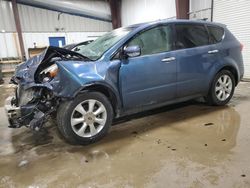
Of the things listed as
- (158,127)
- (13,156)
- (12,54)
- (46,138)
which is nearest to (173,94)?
(158,127)

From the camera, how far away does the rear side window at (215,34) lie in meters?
3.73

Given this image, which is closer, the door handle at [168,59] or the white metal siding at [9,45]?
the door handle at [168,59]

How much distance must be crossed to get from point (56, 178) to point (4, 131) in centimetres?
182

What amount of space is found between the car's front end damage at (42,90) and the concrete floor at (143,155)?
408 mm

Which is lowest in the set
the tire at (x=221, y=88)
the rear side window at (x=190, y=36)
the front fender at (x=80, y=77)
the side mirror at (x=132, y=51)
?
the tire at (x=221, y=88)

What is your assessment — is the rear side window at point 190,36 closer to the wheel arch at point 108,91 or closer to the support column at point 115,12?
the wheel arch at point 108,91

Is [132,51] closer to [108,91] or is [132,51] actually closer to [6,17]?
[108,91]

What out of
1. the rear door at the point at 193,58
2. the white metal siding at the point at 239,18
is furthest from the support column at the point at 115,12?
the rear door at the point at 193,58

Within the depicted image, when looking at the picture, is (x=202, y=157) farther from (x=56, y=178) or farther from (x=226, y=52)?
(x=226, y=52)

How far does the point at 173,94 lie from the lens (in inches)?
132

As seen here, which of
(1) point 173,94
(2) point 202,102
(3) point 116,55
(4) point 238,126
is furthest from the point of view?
(2) point 202,102

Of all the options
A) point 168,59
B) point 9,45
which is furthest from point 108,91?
point 9,45

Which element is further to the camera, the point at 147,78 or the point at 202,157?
the point at 147,78

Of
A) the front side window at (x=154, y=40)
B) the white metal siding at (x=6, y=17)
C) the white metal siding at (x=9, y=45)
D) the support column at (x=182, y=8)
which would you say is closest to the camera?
the front side window at (x=154, y=40)
